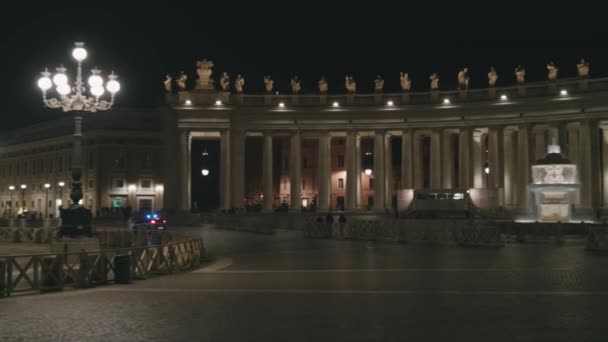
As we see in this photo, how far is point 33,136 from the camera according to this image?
139 metres

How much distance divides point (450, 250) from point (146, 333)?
2775 centimetres

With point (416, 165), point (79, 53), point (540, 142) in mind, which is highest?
point (540, 142)

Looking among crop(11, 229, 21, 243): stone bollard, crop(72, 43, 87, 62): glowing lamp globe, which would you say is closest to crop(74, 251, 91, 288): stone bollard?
crop(72, 43, 87, 62): glowing lamp globe

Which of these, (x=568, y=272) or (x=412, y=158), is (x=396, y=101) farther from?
(x=568, y=272)

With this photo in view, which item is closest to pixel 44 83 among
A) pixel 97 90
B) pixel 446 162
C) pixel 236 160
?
pixel 97 90

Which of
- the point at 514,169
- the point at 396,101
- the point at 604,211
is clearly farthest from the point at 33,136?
the point at 604,211

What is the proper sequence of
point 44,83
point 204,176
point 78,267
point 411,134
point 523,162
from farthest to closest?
1. point 204,176
2. point 411,134
3. point 523,162
4. point 44,83
5. point 78,267

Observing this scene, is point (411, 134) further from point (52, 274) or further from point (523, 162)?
point (52, 274)

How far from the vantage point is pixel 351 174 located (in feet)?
311

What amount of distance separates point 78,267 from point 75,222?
649 cm

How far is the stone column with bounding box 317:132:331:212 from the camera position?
94.9 meters

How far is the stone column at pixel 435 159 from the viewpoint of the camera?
306 ft

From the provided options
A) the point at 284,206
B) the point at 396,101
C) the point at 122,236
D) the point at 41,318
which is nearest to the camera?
the point at 41,318

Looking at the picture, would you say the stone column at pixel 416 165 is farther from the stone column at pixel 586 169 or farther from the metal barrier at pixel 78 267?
the metal barrier at pixel 78 267
